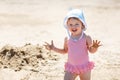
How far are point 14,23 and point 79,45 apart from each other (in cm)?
474

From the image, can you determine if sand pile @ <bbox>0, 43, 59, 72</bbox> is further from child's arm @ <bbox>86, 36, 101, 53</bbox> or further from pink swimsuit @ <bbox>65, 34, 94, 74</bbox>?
child's arm @ <bbox>86, 36, 101, 53</bbox>

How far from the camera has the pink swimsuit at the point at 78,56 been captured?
404 centimetres

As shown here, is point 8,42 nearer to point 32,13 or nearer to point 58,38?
point 58,38

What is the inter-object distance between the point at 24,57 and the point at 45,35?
169 centimetres

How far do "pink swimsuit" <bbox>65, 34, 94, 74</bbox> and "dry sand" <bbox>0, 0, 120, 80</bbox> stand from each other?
44.1 inches

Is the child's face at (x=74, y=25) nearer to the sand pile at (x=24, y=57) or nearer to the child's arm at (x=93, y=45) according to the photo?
the child's arm at (x=93, y=45)

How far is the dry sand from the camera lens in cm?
538

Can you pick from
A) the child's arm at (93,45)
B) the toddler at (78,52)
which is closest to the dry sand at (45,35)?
the toddler at (78,52)

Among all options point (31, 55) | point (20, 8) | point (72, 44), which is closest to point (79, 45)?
point (72, 44)

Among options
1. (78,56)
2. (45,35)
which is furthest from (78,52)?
(45,35)

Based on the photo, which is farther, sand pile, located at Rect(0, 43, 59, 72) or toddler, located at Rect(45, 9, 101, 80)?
sand pile, located at Rect(0, 43, 59, 72)

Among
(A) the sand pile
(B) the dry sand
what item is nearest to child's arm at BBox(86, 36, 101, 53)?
(B) the dry sand

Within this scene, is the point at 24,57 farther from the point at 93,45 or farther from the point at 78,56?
the point at 93,45

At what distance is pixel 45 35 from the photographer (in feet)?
24.1
